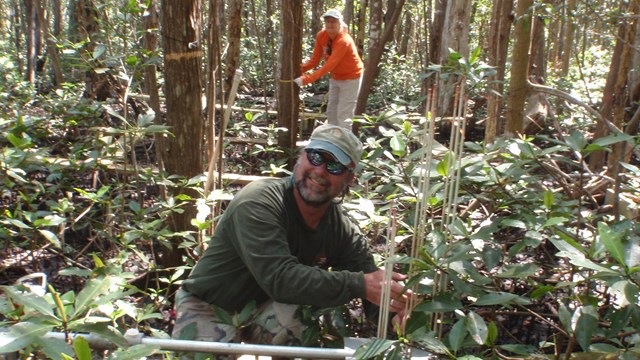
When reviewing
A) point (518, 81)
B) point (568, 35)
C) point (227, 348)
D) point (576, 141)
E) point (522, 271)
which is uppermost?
point (568, 35)

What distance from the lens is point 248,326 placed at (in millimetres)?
2551

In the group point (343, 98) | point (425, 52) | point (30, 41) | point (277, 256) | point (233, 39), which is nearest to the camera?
point (277, 256)

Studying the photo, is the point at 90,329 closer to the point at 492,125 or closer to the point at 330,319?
the point at 330,319

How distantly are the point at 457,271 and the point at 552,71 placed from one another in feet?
48.7

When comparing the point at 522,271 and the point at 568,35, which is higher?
the point at 568,35

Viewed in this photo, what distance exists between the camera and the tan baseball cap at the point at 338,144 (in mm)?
2350

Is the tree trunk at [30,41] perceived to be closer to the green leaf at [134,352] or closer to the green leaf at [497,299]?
the green leaf at [134,352]

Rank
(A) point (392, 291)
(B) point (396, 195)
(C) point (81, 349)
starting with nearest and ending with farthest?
(C) point (81, 349)
(A) point (392, 291)
(B) point (396, 195)

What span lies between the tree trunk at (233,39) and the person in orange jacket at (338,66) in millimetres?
1924

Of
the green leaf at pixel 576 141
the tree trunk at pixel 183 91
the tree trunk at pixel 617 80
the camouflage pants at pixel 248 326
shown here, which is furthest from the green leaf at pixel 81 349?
the tree trunk at pixel 617 80

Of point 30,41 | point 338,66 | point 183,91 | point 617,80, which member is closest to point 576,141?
point 183,91

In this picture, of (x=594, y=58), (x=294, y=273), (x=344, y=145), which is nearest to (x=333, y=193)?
(x=344, y=145)

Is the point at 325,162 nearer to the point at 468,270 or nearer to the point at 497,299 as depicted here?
the point at 468,270

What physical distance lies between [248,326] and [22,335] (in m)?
1.23
